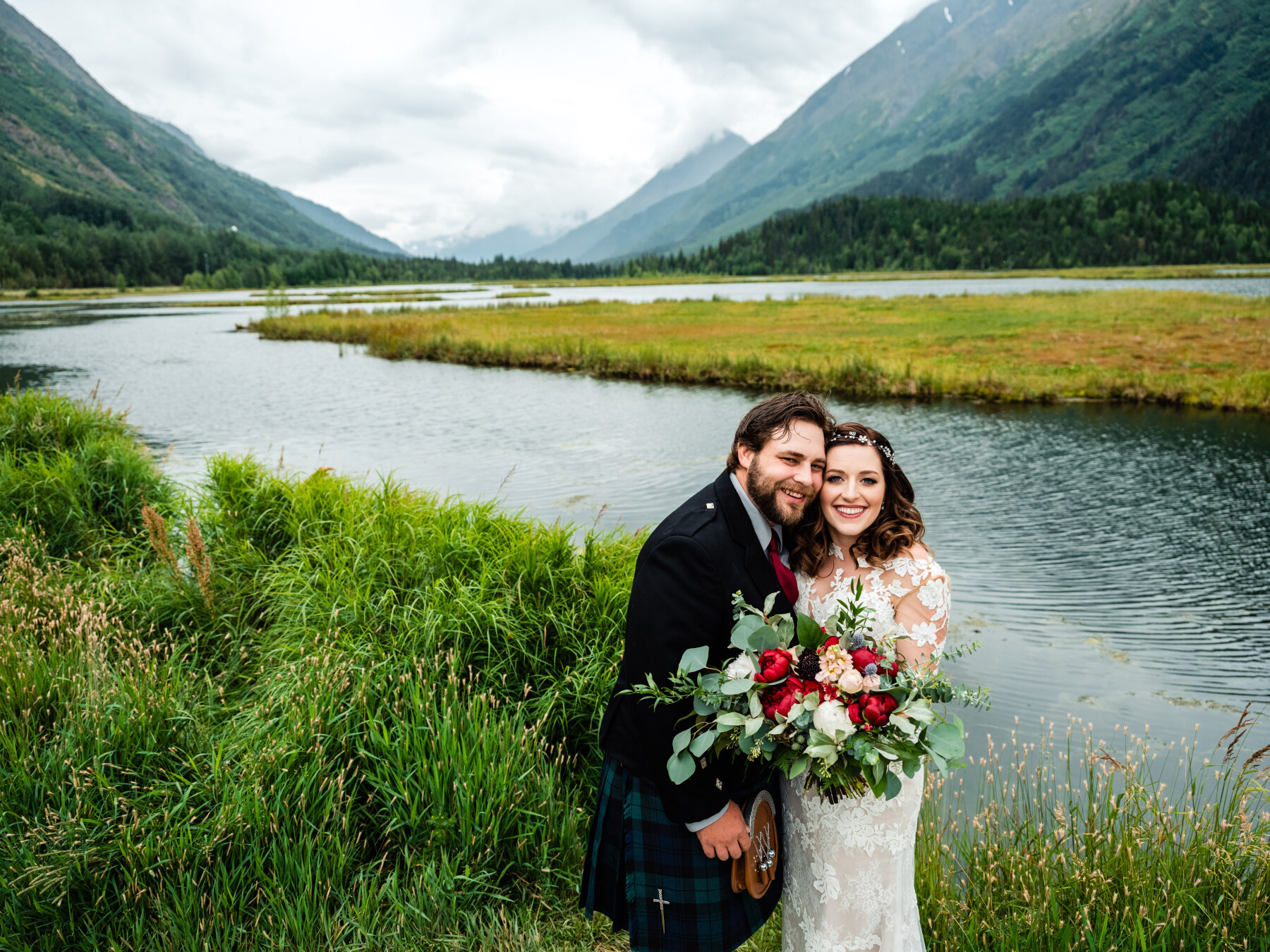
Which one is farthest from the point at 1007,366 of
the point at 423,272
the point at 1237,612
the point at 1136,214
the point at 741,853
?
the point at 423,272

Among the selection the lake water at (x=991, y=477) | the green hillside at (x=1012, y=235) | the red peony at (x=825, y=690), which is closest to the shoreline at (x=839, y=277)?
the green hillside at (x=1012, y=235)

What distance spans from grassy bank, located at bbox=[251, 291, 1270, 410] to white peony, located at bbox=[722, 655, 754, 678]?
22.8m

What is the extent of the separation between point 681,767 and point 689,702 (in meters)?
0.31

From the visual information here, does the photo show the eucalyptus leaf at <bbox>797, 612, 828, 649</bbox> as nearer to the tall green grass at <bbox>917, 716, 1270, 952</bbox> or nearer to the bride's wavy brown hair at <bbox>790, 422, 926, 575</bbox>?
the bride's wavy brown hair at <bbox>790, 422, 926, 575</bbox>

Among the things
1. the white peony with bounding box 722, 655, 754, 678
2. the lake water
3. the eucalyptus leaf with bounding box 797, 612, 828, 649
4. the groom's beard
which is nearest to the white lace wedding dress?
the eucalyptus leaf with bounding box 797, 612, 828, 649

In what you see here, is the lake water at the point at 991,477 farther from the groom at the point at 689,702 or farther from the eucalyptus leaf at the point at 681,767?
the eucalyptus leaf at the point at 681,767

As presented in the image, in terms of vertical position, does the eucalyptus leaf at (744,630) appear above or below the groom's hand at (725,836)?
above

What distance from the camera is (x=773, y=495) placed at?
8.63 ft

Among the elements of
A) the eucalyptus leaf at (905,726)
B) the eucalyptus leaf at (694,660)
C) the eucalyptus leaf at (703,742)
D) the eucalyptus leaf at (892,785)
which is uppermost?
the eucalyptus leaf at (694,660)

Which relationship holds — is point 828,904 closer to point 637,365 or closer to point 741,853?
point 741,853

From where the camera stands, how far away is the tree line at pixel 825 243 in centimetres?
12812

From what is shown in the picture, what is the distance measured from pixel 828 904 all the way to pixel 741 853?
0.40m

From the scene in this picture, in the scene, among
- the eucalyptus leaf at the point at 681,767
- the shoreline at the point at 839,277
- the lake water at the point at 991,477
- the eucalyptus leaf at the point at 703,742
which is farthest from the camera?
the shoreline at the point at 839,277

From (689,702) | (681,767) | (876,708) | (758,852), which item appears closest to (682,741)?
(681,767)
